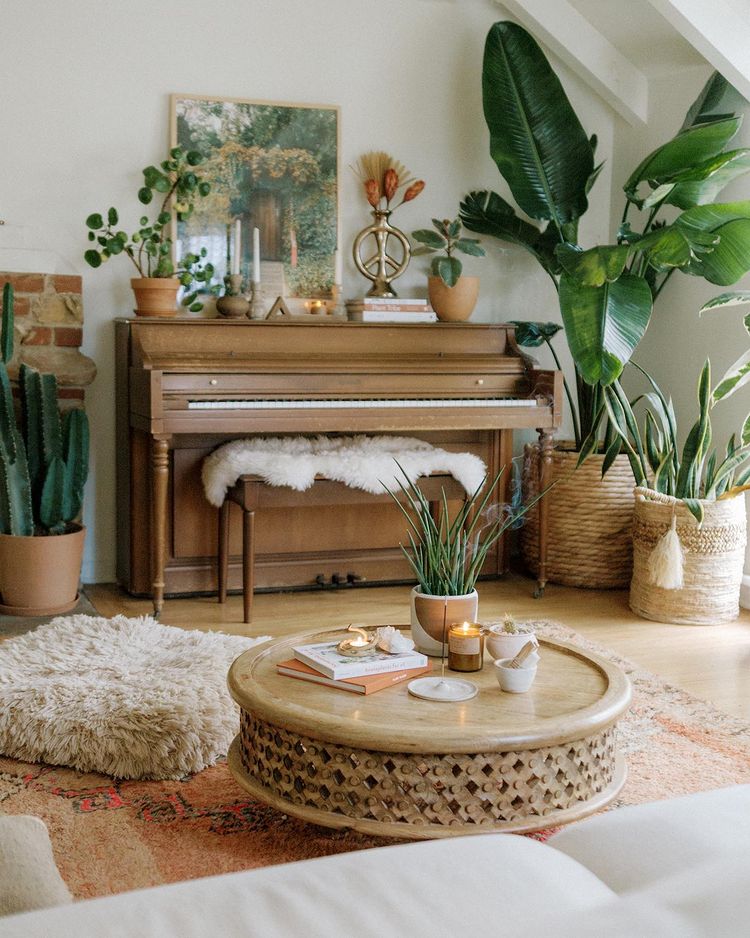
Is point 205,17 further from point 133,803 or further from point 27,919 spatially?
point 27,919

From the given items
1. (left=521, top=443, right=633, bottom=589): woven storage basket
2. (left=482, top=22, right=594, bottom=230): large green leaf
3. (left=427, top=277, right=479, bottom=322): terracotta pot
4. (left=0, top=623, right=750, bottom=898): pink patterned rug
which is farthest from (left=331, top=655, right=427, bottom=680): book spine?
(left=482, top=22, right=594, bottom=230): large green leaf

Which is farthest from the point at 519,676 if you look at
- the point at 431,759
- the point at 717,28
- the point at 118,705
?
the point at 717,28

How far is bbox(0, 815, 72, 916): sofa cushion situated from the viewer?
1.15m

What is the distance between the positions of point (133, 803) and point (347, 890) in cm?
143

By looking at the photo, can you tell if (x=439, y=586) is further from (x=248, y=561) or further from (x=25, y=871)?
(x=248, y=561)

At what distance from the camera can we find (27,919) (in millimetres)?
1034

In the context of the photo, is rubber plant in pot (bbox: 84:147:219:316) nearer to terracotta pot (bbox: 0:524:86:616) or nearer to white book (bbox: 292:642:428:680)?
terracotta pot (bbox: 0:524:86:616)

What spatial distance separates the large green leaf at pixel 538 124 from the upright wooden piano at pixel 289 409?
599 mm

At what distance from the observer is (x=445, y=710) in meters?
2.11

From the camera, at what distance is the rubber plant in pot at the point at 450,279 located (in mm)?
4547

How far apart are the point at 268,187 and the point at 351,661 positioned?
2.69m

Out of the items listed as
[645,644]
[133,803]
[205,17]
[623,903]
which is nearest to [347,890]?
[623,903]

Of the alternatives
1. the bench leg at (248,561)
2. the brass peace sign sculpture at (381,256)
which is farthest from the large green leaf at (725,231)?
the bench leg at (248,561)

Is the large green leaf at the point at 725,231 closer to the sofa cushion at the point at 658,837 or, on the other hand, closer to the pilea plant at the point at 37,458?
the pilea plant at the point at 37,458
